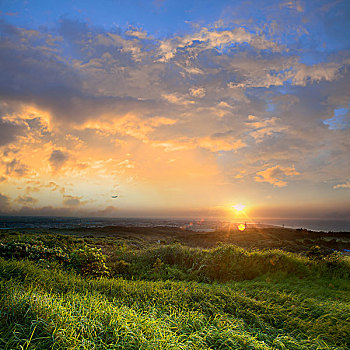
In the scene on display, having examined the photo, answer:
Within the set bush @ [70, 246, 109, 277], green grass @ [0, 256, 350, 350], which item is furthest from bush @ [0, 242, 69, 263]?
green grass @ [0, 256, 350, 350]

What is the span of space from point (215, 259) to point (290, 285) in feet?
10.5

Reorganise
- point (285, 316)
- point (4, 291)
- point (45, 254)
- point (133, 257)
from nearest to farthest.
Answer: point (4, 291) < point (285, 316) < point (45, 254) < point (133, 257)

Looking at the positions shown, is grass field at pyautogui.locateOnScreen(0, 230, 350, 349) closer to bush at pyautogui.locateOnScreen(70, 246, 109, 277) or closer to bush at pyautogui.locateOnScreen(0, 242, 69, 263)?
bush at pyautogui.locateOnScreen(70, 246, 109, 277)

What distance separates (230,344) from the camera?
374cm

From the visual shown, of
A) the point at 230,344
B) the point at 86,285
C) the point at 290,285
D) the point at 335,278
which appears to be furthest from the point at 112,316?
the point at 335,278

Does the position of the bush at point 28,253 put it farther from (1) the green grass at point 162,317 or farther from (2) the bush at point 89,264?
(1) the green grass at point 162,317

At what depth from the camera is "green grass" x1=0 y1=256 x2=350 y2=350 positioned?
133 inches

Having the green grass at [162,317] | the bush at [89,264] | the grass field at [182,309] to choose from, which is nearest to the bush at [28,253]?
the grass field at [182,309]

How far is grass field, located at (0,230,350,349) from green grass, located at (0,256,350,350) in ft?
0.05

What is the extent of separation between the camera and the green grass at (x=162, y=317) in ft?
11.1

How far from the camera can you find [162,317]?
177 inches

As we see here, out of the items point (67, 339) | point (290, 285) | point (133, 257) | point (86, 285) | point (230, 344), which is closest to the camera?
point (67, 339)

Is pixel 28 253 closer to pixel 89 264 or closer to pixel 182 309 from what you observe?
pixel 89 264

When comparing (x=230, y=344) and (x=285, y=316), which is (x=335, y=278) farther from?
(x=230, y=344)
